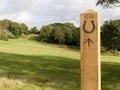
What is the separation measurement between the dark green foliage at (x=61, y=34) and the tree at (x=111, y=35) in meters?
8.62

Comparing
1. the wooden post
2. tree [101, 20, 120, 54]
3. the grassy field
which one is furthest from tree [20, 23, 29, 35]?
the wooden post

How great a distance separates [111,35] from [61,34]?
13764 mm

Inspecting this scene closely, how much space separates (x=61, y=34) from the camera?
251ft

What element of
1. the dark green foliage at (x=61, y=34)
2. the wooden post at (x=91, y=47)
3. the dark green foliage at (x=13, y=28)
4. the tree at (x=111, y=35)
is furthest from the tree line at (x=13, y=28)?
the wooden post at (x=91, y=47)

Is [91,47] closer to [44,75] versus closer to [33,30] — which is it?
[44,75]

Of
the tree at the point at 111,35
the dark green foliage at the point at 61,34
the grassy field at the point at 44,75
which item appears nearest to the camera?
the grassy field at the point at 44,75

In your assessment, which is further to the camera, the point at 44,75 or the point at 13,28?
the point at 13,28

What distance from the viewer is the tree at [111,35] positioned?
65250 millimetres

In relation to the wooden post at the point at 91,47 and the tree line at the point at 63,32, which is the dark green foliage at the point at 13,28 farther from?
the wooden post at the point at 91,47

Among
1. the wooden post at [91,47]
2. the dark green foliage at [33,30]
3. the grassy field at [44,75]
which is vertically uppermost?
the wooden post at [91,47]

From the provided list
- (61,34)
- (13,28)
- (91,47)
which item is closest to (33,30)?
(13,28)

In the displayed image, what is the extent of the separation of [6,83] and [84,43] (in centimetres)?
723

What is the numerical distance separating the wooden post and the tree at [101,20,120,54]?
197ft

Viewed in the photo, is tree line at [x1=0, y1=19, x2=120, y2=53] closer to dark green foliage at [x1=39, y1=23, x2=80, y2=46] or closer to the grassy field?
dark green foliage at [x1=39, y1=23, x2=80, y2=46]
